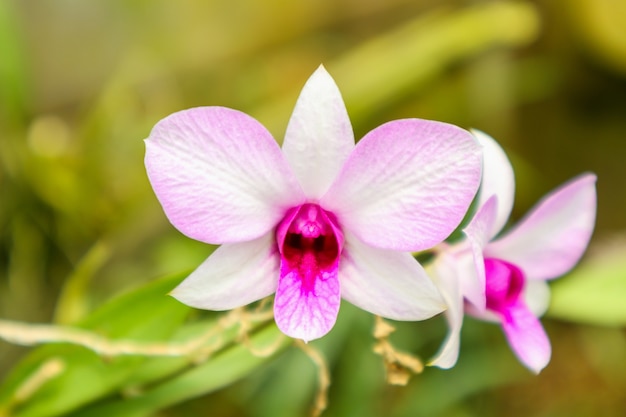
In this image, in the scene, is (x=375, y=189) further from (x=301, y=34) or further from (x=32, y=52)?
(x=301, y=34)

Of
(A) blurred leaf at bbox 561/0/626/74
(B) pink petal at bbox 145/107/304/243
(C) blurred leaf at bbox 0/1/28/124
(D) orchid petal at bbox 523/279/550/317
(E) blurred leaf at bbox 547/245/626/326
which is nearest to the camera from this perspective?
(B) pink petal at bbox 145/107/304/243

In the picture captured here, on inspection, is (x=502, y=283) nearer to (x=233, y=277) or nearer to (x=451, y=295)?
(x=451, y=295)

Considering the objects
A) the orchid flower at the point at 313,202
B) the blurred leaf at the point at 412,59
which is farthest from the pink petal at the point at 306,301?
the blurred leaf at the point at 412,59

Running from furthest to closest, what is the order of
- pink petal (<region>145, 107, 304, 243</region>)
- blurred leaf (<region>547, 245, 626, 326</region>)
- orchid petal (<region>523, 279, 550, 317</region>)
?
blurred leaf (<region>547, 245, 626, 326</region>)
orchid petal (<region>523, 279, 550, 317</region>)
pink petal (<region>145, 107, 304, 243</region>)

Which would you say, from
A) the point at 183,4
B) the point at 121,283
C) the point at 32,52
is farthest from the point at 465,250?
the point at 183,4

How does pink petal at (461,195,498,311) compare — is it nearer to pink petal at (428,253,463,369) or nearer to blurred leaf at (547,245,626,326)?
pink petal at (428,253,463,369)

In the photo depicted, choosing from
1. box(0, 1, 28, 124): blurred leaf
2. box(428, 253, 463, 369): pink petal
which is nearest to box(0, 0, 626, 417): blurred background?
box(0, 1, 28, 124): blurred leaf

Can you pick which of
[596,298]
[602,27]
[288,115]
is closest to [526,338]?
[596,298]
